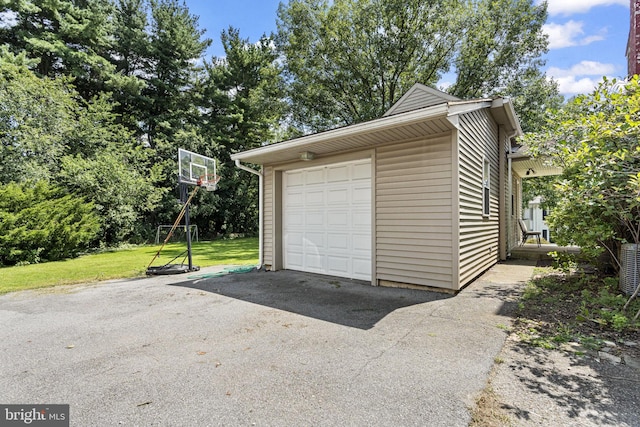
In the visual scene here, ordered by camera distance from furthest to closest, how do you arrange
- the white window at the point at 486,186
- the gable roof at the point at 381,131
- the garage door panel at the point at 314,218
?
1. the garage door panel at the point at 314,218
2. the white window at the point at 486,186
3. the gable roof at the point at 381,131

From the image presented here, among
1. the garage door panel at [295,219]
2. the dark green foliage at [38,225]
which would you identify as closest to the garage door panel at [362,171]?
the garage door panel at [295,219]

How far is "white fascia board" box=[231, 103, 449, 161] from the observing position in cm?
402

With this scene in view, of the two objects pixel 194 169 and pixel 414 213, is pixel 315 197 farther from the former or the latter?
pixel 194 169

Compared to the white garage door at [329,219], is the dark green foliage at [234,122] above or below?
above

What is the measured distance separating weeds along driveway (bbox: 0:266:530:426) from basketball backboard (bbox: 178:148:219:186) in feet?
10.6

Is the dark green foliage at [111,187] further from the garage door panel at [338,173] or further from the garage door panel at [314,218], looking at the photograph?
the garage door panel at [338,173]

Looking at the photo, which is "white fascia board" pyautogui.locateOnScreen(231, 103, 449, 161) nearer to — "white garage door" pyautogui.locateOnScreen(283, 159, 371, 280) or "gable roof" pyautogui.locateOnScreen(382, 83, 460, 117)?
"white garage door" pyautogui.locateOnScreen(283, 159, 371, 280)

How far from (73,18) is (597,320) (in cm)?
2311

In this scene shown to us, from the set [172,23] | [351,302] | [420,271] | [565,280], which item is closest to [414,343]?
[351,302]

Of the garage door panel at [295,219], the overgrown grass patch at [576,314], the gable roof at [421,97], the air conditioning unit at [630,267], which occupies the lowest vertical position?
the overgrown grass patch at [576,314]

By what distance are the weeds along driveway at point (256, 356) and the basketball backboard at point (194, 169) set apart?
127 inches

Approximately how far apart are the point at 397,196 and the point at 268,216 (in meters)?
3.33

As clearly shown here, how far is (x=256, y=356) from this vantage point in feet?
8.91

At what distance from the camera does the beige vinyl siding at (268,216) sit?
279 inches
